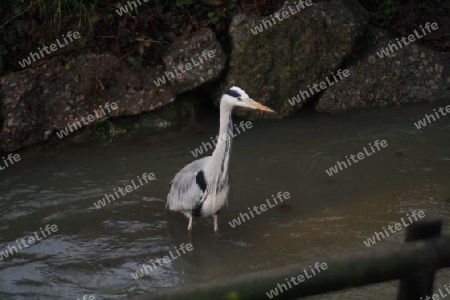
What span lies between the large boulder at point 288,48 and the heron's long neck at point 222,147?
2465mm

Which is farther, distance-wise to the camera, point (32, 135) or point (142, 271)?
point (32, 135)

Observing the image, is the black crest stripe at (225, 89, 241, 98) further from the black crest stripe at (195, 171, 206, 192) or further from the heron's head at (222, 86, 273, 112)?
the black crest stripe at (195, 171, 206, 192)

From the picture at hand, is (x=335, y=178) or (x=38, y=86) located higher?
(x=38, y=86)

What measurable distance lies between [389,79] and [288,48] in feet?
4.62

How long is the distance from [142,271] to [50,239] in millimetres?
1029

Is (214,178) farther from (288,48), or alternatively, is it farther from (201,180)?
(288,48)

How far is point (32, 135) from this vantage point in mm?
7457

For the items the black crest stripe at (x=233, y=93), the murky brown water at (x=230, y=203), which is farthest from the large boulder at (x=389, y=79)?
the black crest stripe at (x=233, y=93)

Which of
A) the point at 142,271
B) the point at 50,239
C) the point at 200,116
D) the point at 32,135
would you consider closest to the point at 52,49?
the point at 32,135

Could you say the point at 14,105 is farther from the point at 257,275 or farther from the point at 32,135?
the point at 257,275

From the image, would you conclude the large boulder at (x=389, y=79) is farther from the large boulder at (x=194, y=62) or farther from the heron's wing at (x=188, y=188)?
the heron's wing at (x=188, y=188)

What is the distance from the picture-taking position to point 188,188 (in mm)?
5758

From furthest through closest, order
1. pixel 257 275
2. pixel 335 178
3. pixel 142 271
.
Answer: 1. pixel 335 178
2. pixel 142 271
3. pixel 257 275

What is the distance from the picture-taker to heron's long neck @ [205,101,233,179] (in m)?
5.55
